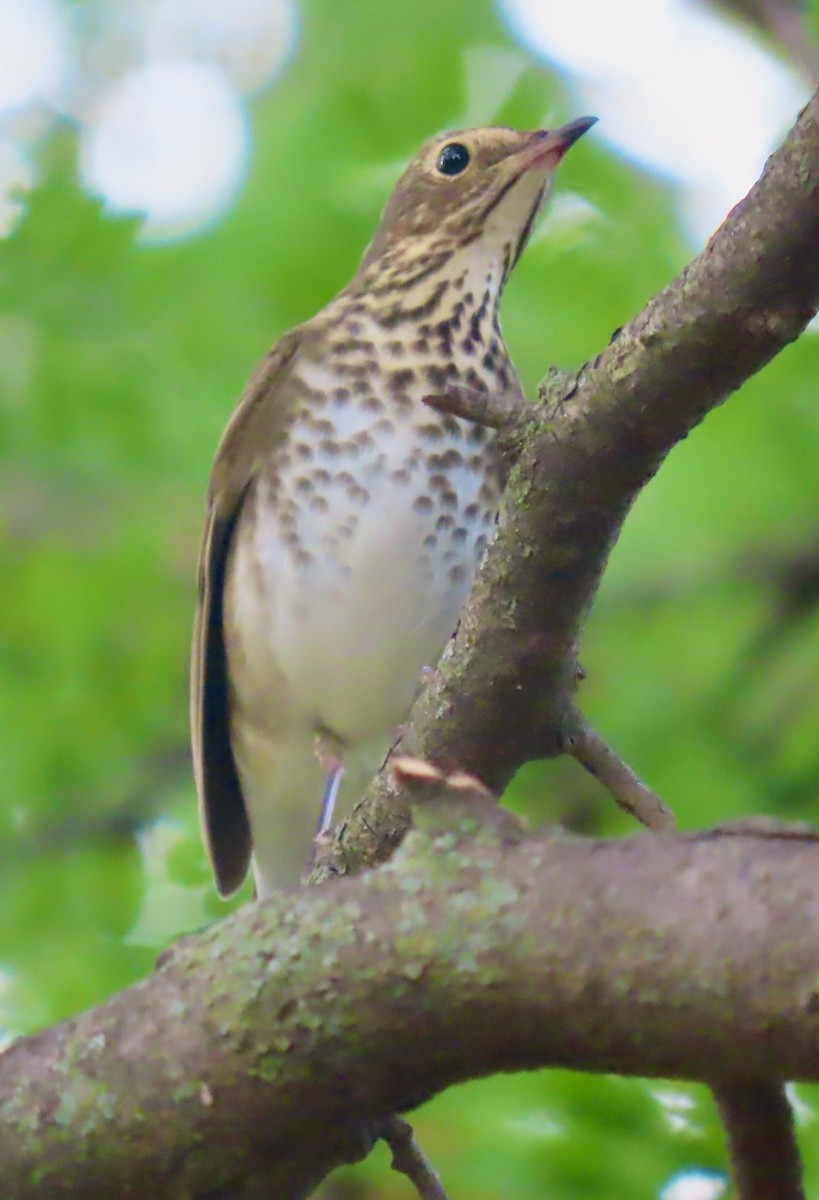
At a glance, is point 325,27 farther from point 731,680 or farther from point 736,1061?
point 736,1061

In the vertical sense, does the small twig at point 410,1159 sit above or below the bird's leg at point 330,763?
below

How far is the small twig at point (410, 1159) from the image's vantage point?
226 cm

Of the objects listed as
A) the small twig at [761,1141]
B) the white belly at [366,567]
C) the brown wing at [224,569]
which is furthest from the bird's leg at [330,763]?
the small twig at [761,1141]

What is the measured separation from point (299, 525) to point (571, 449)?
176 cm

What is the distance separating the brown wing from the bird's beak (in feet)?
2.29

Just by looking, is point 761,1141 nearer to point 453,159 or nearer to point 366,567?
point 366,567

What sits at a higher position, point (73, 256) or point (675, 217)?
point (73, 256)

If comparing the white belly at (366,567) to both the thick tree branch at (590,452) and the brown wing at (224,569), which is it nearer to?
the brown wing at (224,569)

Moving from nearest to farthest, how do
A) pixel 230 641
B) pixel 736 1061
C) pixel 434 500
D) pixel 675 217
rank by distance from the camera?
1. pixel 736 1061
2. pixel 434 500
3. pixel 230 641
4. pixel 675 217

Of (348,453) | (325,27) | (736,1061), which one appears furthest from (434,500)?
(736,1061)

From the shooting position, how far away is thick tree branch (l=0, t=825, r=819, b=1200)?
1.58 metres

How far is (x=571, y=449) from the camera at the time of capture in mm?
2102

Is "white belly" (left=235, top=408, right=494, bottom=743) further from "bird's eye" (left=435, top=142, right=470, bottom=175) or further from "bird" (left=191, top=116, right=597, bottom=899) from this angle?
"bird's eye" (left=435, top=142, right=470, bottom=175)

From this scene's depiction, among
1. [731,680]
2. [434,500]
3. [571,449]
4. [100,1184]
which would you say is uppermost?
[434,500]
